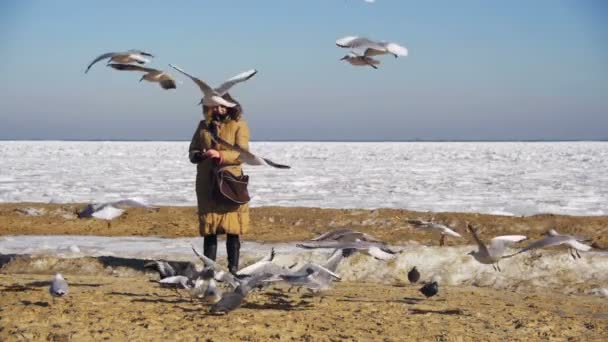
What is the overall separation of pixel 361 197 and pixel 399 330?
38.1 ft

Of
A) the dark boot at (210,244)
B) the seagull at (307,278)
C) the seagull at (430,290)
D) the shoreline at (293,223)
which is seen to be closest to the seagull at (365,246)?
the seagull at (307,278)

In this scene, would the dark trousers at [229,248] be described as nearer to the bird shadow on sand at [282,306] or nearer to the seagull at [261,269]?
the bird shadow on sand at [282,306]

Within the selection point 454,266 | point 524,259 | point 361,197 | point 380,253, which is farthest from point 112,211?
point 361,197

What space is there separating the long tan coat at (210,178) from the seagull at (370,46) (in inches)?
70.2

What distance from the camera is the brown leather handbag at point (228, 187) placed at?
5.14m

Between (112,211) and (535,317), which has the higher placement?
(112,211)

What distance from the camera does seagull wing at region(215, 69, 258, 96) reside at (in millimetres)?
3583

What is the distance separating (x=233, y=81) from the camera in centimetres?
367

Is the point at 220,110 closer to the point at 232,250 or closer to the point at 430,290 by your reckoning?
the point at 232,250

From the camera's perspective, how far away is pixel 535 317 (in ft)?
13.7

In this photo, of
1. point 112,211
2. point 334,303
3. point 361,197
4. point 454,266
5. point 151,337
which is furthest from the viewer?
point 361,197

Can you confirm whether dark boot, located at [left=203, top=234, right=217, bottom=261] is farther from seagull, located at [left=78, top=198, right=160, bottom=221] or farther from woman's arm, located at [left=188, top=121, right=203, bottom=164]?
seagull, located at [left=78, top=198, right=160, bottom=221]

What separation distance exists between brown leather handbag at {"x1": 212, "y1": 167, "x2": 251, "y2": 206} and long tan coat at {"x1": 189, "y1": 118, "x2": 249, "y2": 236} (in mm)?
39

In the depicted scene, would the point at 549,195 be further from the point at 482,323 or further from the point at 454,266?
the point at 482,323
